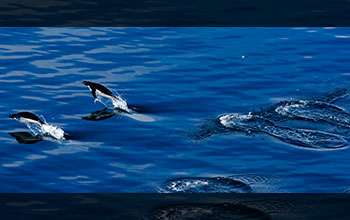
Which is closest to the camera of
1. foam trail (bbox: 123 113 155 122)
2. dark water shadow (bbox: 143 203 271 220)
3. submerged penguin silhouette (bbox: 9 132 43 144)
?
dark water shadow (bbox: 143 203 271 220)

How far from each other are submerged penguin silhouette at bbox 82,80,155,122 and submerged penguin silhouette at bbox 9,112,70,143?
0.78 metres

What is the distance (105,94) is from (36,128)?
158cm

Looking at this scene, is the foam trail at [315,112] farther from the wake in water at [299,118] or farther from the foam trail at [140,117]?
the foam trail at [140,117]

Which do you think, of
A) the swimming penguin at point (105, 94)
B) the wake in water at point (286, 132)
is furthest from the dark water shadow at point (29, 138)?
the wake in water at point (286, 132)

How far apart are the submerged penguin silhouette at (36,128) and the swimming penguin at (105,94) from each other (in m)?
1.21

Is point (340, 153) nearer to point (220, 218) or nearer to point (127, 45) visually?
point (220, 218)

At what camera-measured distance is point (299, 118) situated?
1211cm

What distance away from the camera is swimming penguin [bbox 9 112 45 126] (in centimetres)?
1113

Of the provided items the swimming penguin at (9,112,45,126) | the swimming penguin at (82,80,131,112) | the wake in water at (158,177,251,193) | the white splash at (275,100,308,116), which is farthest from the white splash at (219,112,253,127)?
the swimming penguin at (9,112,45,126)

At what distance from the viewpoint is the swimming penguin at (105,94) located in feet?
39.4

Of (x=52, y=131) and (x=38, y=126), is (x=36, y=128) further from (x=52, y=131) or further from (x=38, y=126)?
(x=52, y=131)

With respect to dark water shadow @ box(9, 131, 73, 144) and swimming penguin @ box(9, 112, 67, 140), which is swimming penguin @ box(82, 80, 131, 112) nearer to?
swimming penguin @ box(9, 112, 67, 140)

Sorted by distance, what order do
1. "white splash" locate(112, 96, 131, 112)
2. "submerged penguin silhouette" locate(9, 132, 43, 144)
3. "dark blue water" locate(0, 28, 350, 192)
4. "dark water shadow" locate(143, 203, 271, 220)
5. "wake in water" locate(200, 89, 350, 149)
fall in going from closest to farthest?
"dark water shadow" locate(143, 203, 271, 220) → "dark blue water" locate(0, 28, 350, 192) → "submerged penguin silhouette" locate(9, 132, 43, 144) → "wake in water" locate(200, 89, 350, 149) → "white splash" locate(112, 96, 131, 112)
